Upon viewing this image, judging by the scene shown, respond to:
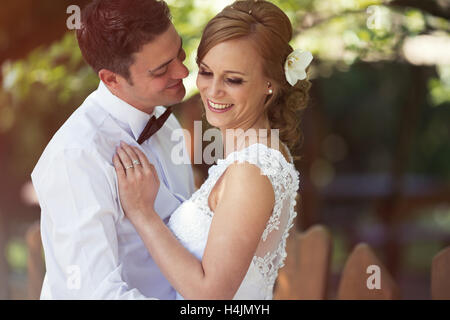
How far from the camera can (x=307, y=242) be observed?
11.3 feet

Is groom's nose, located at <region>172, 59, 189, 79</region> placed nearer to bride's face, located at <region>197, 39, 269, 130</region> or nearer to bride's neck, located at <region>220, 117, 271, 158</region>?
bride's face, located at <region>197, 39, 269, 130</region>

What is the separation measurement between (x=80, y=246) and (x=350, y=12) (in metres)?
2.12

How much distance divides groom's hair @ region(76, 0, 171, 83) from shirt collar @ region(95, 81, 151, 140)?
0.10 metres

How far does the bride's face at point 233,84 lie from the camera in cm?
223

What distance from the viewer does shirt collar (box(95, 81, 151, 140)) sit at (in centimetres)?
250

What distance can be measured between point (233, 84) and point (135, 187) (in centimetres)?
52

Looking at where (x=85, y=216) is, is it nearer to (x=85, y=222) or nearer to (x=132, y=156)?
(x=85, y=222)

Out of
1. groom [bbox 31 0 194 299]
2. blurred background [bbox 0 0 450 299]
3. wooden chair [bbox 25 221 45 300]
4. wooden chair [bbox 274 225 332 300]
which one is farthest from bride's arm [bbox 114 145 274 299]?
wooden chair [bbox 25 221 45 300]

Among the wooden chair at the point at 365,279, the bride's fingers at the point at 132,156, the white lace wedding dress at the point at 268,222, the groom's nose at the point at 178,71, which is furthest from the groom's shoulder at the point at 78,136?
the wooden chair at the point at 365,279

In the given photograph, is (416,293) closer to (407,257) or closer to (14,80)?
(407,257)

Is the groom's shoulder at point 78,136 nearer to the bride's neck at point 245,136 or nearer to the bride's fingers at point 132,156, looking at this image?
the bride's fingers at point 132,156

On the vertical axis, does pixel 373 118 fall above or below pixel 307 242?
above

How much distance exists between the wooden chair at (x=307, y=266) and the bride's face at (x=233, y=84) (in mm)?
1196

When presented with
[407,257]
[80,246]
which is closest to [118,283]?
[80,246]
